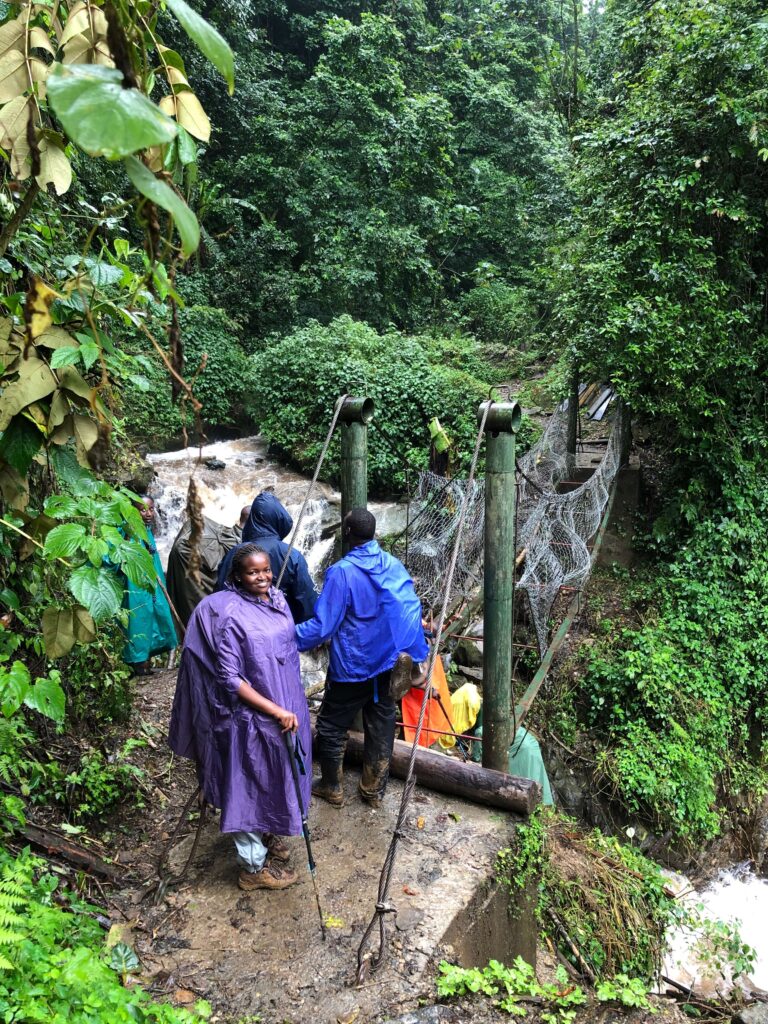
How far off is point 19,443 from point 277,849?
1.88 m

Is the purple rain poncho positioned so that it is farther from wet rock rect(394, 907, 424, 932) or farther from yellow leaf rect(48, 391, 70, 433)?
yellow leaf rect(48, 391, 70, 433)

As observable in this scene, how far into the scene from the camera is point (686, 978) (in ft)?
14.0

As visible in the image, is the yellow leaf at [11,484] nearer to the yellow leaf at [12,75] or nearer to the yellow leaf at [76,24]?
the yellow leaf at [12,75]

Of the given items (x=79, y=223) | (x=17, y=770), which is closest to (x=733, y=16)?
(x=79, y=223)

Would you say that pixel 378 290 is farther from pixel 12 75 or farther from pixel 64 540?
pixel 64 540

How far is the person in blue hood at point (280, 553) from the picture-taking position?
10.2 ft

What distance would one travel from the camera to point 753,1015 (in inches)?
132

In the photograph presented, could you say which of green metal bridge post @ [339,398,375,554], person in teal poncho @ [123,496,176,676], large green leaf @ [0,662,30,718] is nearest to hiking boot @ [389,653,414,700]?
green metal bridge post @ [339,398,375,554]

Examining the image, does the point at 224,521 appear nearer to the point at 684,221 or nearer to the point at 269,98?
the point at 684,221

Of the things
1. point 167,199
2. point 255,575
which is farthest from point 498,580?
point 167,199

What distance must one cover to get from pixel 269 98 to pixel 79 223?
10.6 m

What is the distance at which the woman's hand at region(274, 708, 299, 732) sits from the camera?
227 cm

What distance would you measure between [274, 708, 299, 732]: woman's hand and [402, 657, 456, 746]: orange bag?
4.45 feet

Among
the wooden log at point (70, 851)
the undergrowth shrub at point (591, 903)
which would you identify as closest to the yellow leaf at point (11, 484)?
the wooden log at point (70, 851)
